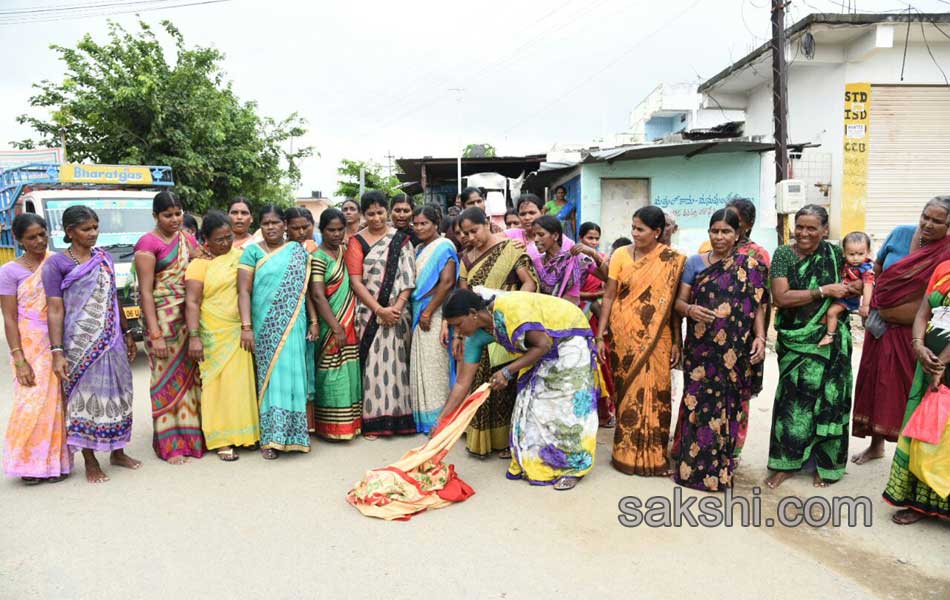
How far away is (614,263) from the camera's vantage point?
403 centimetres

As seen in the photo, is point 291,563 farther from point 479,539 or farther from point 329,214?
point 329,214

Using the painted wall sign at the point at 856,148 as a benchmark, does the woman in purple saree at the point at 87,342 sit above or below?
below

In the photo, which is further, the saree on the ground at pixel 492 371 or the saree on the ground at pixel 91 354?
the saree on the ground at pixel 492 371

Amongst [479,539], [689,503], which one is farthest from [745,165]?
[479,539]

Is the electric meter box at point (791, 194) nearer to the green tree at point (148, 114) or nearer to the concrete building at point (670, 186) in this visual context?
the concrete building at point (670, 186)

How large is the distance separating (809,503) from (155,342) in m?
4.17

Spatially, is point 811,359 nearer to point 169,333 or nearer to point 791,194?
point 169,333

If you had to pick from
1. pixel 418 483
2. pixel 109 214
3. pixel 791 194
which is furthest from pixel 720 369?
pixel 109 214

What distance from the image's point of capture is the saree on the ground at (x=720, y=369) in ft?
11.8

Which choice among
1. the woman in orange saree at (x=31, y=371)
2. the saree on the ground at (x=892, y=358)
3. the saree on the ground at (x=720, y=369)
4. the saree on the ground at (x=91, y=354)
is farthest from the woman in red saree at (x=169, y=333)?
the saree on the ground at (x=892, y=358)

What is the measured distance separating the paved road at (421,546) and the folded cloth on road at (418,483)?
0.08 m

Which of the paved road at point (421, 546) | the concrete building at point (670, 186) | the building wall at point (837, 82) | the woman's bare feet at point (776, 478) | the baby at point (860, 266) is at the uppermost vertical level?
the building wall at point (837, 82)

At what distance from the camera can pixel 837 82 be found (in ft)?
42.3

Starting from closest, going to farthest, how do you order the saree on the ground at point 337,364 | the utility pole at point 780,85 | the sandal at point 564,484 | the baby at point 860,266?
the sandal at point 564,484 < the baby at point 860,266 < the saree on the ground at point 337,364 < the utility pole at point 780,85
